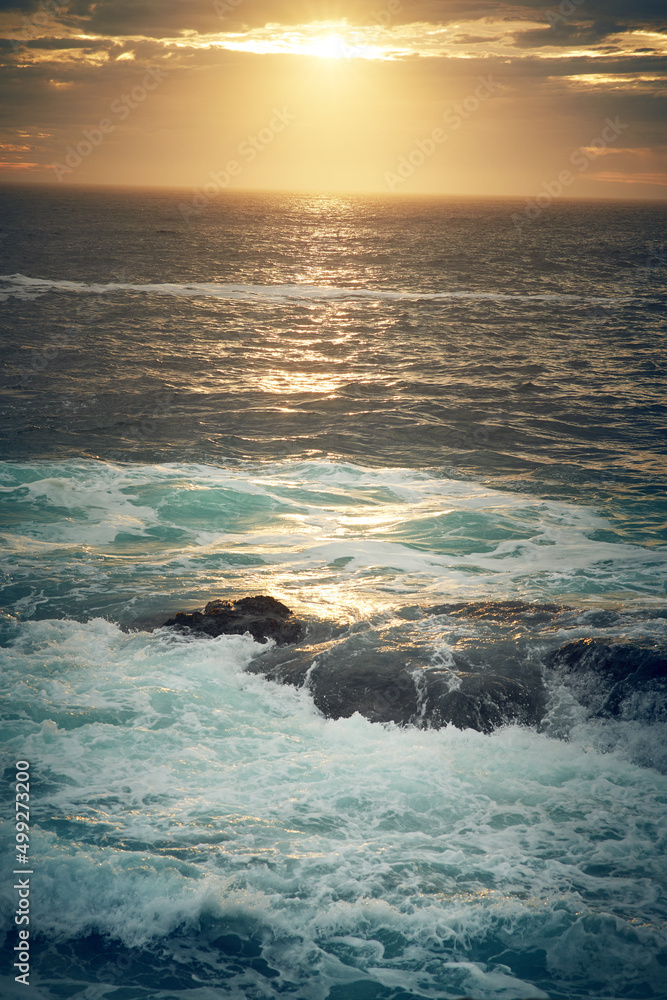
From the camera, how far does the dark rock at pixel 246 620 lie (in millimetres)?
11328

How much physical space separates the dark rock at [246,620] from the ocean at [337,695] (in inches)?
9.0

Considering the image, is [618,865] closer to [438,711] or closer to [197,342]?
[438,711]

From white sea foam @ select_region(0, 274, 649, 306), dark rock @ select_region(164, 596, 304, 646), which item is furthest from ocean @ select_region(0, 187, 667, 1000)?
white sea foam @ select_region(0, 274, 649, 306)

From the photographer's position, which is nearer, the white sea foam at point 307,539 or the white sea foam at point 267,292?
the white sea foam at point 307,539

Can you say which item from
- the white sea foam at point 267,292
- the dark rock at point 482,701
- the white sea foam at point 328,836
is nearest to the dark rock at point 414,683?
the dark rock at point 482,701

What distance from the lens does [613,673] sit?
384 inches

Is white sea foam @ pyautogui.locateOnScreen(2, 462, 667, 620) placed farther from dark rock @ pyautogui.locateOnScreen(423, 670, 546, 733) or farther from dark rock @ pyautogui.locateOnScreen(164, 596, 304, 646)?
dark rock @ pyautogui.locateOnScreen(423, 670, 546, 733)

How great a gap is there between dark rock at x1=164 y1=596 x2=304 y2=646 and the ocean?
0.23 meters

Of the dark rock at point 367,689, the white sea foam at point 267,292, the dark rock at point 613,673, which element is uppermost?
the white sea foam at point 267,292

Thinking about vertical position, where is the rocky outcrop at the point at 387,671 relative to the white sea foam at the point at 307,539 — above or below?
below

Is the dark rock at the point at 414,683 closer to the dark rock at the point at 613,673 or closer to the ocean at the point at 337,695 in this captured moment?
the ocean at the point at 337,695

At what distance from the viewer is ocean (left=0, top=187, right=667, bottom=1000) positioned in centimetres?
675

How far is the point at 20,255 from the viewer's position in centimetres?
6259

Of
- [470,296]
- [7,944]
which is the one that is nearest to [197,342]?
[470,296]
